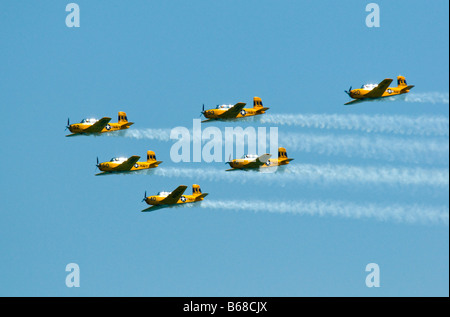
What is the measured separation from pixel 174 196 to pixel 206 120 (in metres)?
10.0

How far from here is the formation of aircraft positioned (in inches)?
5487

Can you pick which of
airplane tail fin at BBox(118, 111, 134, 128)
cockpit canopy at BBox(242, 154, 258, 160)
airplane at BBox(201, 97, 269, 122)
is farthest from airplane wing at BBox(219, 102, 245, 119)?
airplane tail fin at BBox(118, 111, 134, 128)

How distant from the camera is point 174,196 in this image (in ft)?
465

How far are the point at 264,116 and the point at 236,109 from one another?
4.20 m

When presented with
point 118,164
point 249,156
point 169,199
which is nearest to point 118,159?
point 118,164

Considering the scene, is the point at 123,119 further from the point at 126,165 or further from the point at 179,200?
the point at 179,200

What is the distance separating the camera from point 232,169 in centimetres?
13962

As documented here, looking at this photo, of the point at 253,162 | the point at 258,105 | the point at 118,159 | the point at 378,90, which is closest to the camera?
the point at 253,162
